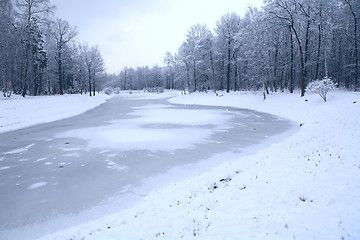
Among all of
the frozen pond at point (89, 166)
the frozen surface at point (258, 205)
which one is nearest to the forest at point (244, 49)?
the frozen pond at point (89, 166)

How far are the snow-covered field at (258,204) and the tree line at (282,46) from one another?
22.0 m

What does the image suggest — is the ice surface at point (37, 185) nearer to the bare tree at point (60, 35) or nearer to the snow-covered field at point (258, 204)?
the snow-covered field at point (258, 204)

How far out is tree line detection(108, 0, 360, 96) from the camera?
89.7 ft

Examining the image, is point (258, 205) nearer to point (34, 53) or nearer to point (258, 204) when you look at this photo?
point (258, 204)

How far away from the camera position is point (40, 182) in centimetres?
731

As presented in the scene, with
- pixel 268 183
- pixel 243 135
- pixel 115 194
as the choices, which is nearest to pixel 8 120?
pixel 115 194

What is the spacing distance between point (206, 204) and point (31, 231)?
13.4 feet

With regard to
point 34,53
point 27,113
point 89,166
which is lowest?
point 89,166

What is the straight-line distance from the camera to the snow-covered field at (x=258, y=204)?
4.02 metres

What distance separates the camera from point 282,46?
42.7m

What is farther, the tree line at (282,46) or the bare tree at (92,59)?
the bare tree at (92,59)

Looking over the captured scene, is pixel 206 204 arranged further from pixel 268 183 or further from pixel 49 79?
pixel 49 79

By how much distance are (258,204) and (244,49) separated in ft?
143

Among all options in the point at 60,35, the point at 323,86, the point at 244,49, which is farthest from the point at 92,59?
the point at 323,86
